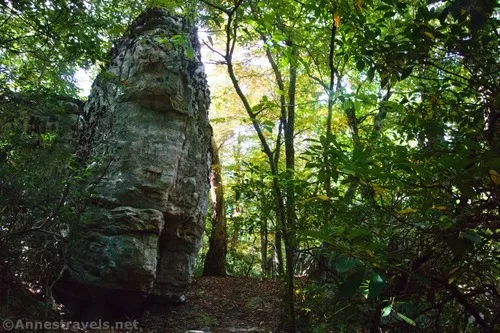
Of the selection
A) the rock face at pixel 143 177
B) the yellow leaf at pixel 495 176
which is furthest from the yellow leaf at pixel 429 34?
the rock face at pixel 143 177

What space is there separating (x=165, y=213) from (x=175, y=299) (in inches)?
64.8

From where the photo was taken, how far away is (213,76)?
12391 millimetres

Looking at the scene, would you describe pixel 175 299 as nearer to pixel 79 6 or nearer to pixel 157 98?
pixel 157 98

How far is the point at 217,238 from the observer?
10.0 m

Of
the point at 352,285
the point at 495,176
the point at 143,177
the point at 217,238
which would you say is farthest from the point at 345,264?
the point at 217,238

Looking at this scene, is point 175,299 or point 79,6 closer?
point 79,6

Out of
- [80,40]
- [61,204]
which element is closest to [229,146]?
[61,204]

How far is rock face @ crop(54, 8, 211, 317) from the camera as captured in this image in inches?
209

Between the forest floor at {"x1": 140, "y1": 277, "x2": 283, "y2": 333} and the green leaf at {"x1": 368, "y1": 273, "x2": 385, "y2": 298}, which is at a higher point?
the green leaf at {"x1": 368, "y1": 273, "x2": 385, "y2": 298}

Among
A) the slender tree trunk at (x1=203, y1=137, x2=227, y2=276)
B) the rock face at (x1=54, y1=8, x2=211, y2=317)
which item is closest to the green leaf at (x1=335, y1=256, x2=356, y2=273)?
the rock face at (x1=54, y1=8, x2=211, y2=317)

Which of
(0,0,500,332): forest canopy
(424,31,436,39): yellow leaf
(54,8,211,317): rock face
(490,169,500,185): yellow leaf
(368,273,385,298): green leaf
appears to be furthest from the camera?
(54,8,211,317): rock face

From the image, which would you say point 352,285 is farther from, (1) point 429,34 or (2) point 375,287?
(1) point 429,34

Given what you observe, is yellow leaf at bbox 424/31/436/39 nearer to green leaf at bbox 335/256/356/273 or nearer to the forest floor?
green leaf at bbox 335/256/356/273

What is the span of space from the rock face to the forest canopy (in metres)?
0.93
